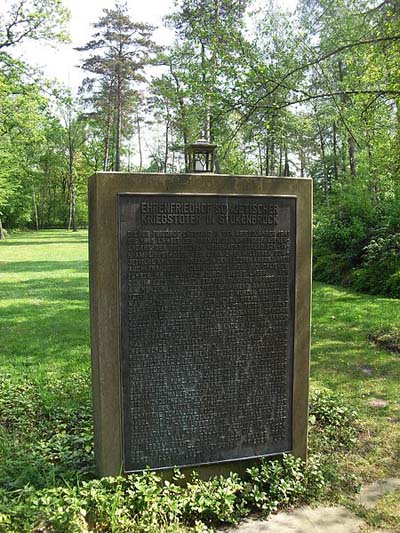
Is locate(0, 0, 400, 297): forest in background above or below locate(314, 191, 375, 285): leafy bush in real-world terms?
above

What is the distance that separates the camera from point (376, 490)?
12.2 ft

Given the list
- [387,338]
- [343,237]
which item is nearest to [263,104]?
[387,338]

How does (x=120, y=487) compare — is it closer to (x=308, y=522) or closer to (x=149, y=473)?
(x=149, y=473)

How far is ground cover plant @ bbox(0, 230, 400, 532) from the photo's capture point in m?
3.06

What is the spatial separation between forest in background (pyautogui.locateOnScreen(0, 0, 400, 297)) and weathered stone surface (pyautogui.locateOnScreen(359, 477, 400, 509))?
545cm

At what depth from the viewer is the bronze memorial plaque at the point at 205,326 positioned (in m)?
3.38

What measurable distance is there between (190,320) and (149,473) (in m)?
1.09

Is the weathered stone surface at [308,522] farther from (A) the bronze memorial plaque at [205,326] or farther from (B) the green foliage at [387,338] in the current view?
(B) the green foliage at [387,338]

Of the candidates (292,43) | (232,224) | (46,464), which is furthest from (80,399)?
(292,43)

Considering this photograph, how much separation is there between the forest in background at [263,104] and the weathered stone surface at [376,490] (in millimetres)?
5448

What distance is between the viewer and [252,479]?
363 centimetres

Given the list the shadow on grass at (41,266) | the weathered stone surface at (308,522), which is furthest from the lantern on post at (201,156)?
the shadow on grass at (41,266)

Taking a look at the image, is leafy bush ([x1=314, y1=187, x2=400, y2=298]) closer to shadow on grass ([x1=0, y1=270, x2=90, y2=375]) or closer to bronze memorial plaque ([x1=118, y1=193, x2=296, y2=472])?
shadow on grass ([x1=0, y1=270, x2=90, y2=375])

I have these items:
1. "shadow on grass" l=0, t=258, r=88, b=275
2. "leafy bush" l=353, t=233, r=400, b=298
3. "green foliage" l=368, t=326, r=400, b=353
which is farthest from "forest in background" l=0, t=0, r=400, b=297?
"shadow on grass" l=0, t=258, r=88, b=275
